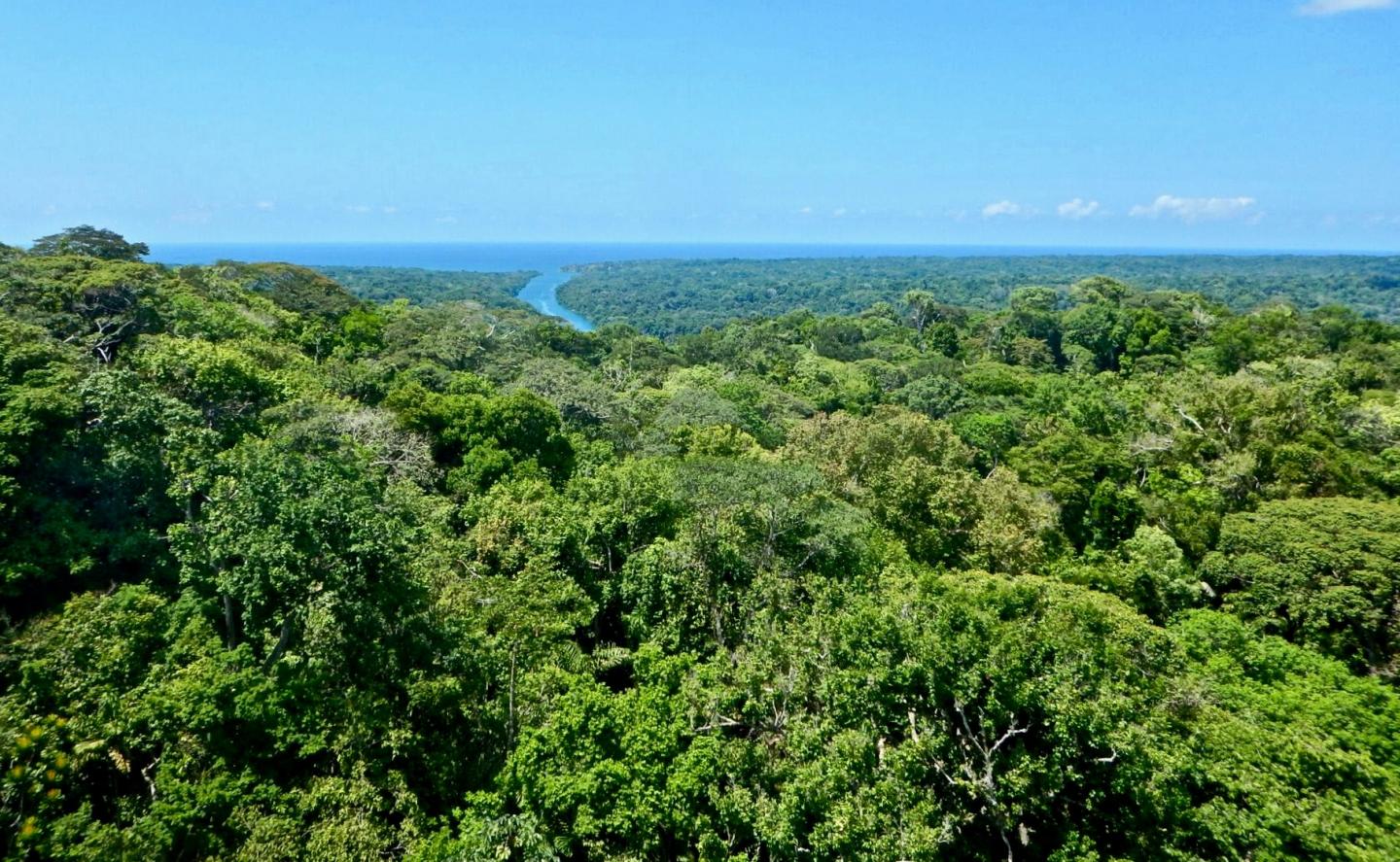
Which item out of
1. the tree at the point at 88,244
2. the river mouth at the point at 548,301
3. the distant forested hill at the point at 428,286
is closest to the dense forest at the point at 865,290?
the river mouth at the point at 548,301

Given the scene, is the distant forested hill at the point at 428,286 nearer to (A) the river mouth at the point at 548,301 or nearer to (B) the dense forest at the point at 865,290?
(A) the river mouth at the point at 548,301

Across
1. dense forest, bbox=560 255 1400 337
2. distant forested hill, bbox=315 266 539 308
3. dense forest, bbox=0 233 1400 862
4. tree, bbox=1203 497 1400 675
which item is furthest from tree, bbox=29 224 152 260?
dense forest, bbox=560 255 1400 337

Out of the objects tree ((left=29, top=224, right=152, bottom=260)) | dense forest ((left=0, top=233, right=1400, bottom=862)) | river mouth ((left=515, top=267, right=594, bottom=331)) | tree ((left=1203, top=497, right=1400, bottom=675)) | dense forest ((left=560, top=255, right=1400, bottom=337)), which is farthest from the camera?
dense forest ((left=560, top=255, right=1400, bottom=337))

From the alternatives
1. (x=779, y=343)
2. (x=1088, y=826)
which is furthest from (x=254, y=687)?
(x=779, y=343)

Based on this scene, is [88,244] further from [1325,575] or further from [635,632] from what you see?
[1325,575]

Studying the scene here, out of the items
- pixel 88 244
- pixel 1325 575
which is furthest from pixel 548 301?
pixel 1325 575

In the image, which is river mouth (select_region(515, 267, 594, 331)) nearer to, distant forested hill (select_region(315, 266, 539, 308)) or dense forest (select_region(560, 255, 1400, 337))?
dense forest (select_region(560, 255, 1400, 337))
